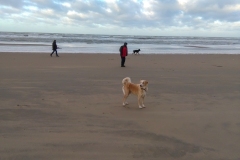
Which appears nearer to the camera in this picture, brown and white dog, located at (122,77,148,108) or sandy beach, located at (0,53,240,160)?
sandy beach, located at (0,53,240,160)

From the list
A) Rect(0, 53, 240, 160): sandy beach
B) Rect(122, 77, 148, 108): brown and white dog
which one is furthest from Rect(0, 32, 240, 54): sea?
Rect(122, 77, 148, 108): brown and white dog

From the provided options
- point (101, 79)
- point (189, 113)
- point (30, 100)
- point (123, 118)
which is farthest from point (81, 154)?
point (101, 79)

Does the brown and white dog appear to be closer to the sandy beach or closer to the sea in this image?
the sandy beach

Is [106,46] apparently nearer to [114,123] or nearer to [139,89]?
[139,89]

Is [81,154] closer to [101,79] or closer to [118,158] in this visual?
[118,158]

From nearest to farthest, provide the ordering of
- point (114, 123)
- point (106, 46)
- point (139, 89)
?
point (114, 123)
point (139, 89)
point (106, 46)

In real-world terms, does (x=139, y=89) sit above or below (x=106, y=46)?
above

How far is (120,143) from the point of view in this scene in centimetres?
398

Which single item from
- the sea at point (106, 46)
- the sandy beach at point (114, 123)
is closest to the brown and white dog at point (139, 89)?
the sandy beach at point (114, 123)

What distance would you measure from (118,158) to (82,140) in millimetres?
783

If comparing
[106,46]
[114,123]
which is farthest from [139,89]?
[106,46]

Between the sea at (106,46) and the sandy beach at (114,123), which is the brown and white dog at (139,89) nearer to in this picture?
the sandy beach at (114,123)

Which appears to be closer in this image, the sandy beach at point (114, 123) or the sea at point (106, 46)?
the sandy beach at point (114, 123)

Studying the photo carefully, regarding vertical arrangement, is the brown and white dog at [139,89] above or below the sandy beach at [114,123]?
above
